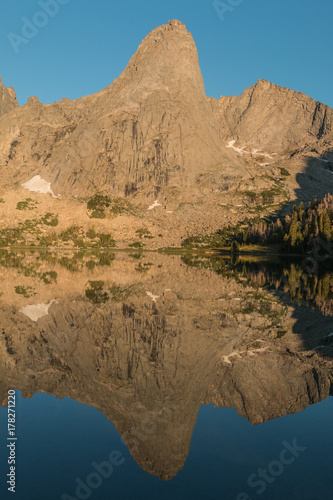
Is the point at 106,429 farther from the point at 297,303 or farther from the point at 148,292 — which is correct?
the point at 148,292

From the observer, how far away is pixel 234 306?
1380 inches

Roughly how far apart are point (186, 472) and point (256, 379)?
9011 millimetres

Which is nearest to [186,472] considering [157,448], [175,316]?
[157,448]

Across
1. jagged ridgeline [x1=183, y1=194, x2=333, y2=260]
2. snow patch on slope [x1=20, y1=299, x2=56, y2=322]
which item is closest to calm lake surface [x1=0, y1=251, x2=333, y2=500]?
snow patch on slope [x1=20, y1=299, x2=56, y2=322]

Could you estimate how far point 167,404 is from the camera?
589 inches
